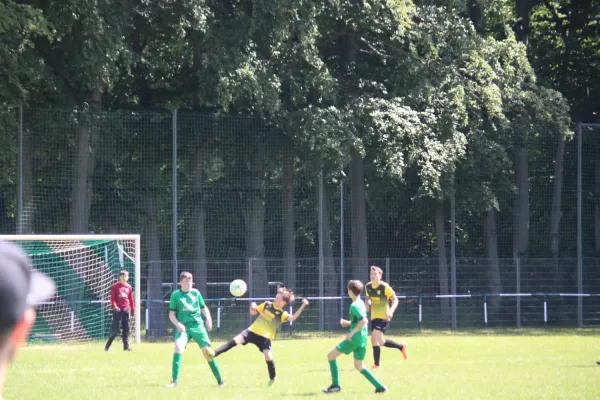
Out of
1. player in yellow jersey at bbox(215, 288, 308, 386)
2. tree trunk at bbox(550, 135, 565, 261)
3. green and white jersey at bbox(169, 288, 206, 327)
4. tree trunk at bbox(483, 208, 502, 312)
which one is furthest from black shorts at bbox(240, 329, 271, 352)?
tree trunk at bbox(550, 135, 565, 261)

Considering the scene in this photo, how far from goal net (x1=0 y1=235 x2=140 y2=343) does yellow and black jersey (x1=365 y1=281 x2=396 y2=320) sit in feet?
27.9

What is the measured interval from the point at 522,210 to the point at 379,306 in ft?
59.2

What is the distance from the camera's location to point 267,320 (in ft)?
43.2

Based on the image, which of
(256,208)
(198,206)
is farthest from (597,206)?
(198,206)

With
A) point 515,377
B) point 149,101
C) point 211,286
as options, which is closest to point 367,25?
point 149,101

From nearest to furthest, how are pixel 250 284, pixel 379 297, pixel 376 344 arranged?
pixel 376 344, pixel 379 297, pixel 250 284

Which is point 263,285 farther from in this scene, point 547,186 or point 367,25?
point 547,186

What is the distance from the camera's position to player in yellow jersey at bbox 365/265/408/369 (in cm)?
1540

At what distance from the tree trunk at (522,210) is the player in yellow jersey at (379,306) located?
1761cm

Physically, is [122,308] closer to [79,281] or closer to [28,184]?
[79,281]

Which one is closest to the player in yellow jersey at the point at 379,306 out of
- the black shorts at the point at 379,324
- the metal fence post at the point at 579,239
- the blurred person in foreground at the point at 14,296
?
the black shorts at the point at 379,324

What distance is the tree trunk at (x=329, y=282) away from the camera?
90.2ft

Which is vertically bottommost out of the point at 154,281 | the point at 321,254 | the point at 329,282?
the point at 329,282

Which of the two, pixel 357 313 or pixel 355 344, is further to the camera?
pixel 357 313
